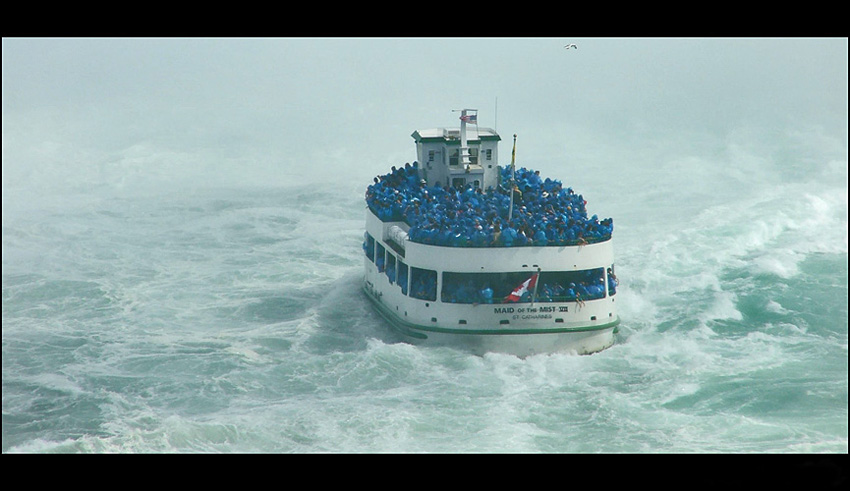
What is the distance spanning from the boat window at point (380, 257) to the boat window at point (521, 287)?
377cm

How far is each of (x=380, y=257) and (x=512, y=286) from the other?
17.9ft

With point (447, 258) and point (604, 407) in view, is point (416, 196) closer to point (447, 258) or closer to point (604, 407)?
point (447, 258)

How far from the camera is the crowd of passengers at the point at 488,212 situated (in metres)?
27.0

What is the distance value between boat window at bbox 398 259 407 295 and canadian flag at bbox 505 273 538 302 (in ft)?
9.83

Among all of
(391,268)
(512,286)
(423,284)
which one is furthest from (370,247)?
(512,286)

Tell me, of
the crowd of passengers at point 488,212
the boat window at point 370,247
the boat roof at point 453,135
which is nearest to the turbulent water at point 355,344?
the boat window at point 370,247

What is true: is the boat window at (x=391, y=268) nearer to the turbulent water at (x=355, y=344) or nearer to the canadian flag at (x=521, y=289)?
the turbulent water at (x=355, y=344)

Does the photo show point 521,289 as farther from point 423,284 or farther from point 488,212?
point 488,212

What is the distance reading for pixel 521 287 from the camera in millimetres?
26703

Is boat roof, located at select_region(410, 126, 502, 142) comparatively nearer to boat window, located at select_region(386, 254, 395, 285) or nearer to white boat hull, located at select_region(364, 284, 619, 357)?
boat window, located at select_region(386, 254, 395, 285)

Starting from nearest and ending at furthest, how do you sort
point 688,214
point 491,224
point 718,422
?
point 718,422
point 491,224
point 688,214

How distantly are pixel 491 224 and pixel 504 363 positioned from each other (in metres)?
3.65

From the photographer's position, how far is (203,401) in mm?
24906
